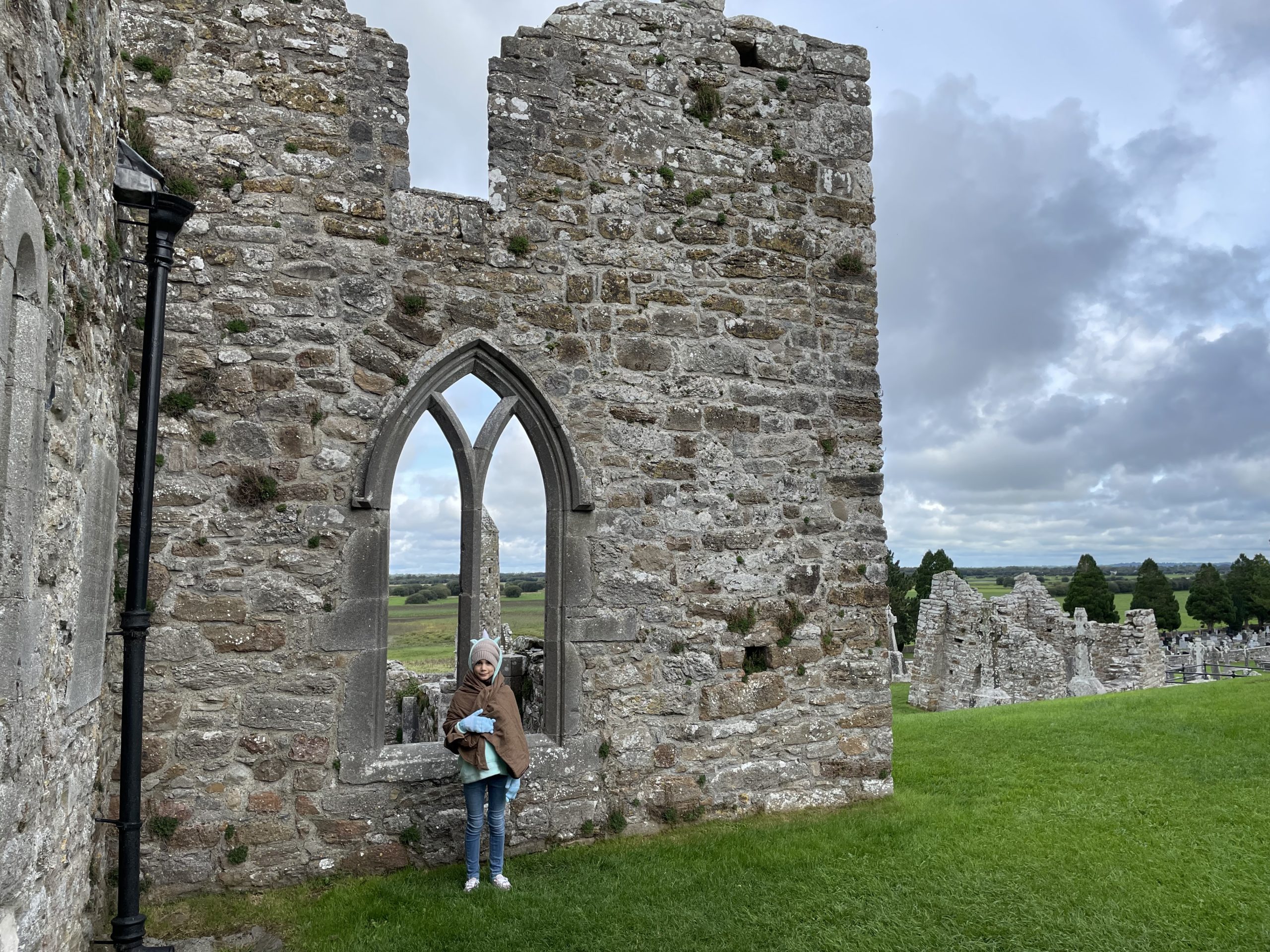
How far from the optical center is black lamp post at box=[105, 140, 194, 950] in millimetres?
4223

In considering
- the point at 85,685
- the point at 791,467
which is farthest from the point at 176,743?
the point at 791,467

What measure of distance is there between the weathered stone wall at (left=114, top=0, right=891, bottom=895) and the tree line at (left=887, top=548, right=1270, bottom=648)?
29331mm

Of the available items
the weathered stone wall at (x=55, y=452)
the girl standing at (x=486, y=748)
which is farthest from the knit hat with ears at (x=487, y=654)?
the weathered stone wall at (x=55, y=452)

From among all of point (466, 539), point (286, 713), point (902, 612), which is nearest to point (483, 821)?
point (286, 713)

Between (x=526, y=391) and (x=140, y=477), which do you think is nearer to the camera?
(x=140, y=477)

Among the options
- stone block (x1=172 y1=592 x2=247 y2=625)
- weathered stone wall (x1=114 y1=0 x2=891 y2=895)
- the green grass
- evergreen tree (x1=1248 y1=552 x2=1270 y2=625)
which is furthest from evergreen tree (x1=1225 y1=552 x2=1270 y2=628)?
stone block (x1=172 y1=592 x2=247 y2=625)

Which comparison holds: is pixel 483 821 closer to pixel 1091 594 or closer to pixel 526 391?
pixel 526 391

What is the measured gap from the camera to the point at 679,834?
18.0 ft

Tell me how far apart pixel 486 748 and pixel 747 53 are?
18.3 ft

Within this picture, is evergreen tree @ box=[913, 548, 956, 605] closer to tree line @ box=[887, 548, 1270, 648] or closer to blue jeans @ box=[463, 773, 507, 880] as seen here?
tree line @ box=[887, 548, 1270, 648]

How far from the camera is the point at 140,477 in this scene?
14.5 ft

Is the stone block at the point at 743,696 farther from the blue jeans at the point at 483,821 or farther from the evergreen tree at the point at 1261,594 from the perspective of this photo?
the evergreen tree at the point at 1261,594

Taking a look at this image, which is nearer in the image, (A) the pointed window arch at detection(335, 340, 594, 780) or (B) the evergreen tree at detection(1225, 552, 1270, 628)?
(A) the pointed window arch at detection(335, 340, 594, 780)

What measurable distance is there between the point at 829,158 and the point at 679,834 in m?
5.31
